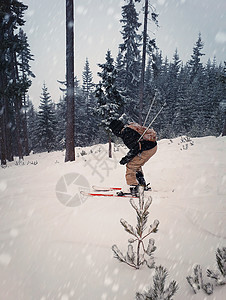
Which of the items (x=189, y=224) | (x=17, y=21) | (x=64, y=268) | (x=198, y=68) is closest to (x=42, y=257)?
(x=64, y=268)

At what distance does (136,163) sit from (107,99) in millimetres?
6252

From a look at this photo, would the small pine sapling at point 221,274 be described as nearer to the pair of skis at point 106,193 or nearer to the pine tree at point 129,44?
the pair of skis at point 106,193

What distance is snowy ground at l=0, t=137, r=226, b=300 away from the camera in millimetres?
1902

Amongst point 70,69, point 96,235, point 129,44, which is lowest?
point 96,235

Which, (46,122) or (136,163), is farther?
(46,122)

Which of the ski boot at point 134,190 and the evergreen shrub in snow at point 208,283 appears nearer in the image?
the evergreen shrub in snow at point 208,283

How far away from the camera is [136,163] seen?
176 inches

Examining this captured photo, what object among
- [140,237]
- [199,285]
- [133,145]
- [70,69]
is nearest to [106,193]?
[133,145]

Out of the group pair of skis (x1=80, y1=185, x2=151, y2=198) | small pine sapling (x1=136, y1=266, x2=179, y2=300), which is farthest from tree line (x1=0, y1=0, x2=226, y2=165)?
small pine sapling (x1=136, y1=266, x2=179, y2=300)

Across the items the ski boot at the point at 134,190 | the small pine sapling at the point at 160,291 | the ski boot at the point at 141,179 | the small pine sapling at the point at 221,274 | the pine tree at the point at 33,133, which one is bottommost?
the pine tree at the point at 33,133

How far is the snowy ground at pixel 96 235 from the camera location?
Answer: 6.24ft

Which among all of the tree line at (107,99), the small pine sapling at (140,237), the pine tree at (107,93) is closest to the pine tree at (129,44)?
the tree line at (107,99)

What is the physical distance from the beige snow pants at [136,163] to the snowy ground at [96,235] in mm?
570

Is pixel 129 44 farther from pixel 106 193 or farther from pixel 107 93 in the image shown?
pixel 106 193
